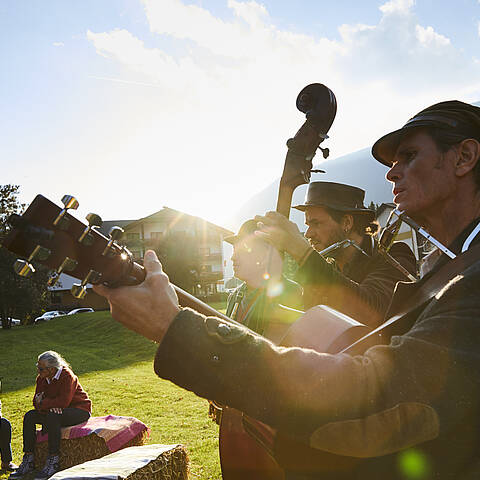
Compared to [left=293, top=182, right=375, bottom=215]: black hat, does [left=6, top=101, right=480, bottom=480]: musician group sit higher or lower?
lower

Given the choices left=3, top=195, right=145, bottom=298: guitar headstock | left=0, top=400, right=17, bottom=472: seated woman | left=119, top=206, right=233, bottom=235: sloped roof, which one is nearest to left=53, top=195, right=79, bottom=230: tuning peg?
left=3, top=195, right=145, bottom=298: guitar headstock

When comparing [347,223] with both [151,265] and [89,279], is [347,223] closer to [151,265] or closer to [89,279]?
[151,265]

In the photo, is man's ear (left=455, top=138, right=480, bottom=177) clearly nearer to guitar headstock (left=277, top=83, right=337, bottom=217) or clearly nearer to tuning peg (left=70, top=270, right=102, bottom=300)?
guitar headstock (left=277, top=83, right=337, bottom=217)

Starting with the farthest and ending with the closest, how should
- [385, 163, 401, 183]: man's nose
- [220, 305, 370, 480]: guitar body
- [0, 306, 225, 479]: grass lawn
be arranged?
[0, 306, 225, 479]: grass lawn < [385, 163, 401, 183]: man's nose < [220, 305, 370, 480]: guitar body

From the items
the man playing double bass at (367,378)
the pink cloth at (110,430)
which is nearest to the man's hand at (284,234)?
the man playing double bass at (367,378)

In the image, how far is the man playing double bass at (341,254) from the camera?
2828 millimetres

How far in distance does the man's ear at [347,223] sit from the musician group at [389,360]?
211 centimetres

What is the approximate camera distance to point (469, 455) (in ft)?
4.11

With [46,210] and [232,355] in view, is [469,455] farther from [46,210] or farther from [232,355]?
[46,210]

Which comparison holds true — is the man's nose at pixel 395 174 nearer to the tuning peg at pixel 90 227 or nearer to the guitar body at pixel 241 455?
the tuning peg at pixel 90 227

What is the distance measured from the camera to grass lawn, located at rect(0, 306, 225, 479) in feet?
29.6

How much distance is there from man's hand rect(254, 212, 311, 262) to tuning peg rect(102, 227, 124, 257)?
1.41 metres

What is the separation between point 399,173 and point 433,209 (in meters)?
0.24

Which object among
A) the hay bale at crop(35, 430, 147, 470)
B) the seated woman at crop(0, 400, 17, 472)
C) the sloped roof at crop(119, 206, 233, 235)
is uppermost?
the sloped roof at crop(119, 206, 233, 235)
